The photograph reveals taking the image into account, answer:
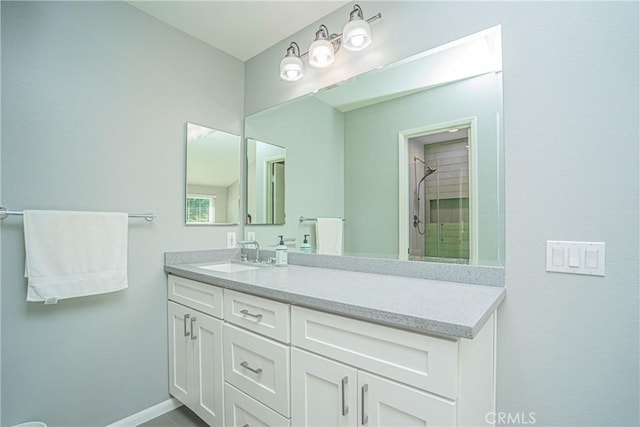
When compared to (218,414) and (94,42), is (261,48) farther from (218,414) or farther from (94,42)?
(218,414)

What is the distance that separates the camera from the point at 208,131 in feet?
6.82

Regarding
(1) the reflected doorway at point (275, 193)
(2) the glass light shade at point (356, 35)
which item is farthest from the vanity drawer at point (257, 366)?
(2) the glass light shade at point (356, 35)

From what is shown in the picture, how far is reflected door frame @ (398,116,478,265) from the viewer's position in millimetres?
1270

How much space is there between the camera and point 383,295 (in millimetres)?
1064

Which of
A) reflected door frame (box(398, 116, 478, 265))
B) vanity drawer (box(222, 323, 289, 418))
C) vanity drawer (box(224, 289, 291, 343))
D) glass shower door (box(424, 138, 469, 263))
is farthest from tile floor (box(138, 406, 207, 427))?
glass shower door (box(424, 138, 469, 263))

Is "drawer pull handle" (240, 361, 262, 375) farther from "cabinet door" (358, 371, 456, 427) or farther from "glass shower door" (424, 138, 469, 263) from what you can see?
"glass shower door" (424, 138, 469, 263)

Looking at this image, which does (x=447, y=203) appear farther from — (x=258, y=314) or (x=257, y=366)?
(x=257, y=366)

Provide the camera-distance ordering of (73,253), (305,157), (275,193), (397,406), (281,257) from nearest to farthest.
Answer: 1. (397,406)
2. (73,253)
3. (281,257)
4. (305,157)
5. (275,193)

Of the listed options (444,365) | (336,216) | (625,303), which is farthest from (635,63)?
(336,216)

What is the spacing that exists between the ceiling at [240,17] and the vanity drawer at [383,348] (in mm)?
1688

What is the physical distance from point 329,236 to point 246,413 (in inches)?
39.3

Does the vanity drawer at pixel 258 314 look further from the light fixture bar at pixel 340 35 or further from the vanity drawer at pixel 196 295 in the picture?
the light fixture bar at pixel 340 35

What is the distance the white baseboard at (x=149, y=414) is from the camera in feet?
5.44

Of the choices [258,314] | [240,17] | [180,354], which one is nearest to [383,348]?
[258,314]
